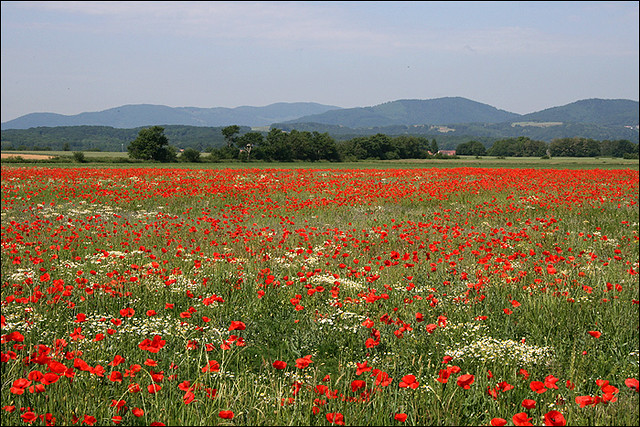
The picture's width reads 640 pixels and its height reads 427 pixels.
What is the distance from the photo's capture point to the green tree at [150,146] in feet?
259

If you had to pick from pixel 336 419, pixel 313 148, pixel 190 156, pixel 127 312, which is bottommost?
pixel 336 419

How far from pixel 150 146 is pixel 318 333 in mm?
79980

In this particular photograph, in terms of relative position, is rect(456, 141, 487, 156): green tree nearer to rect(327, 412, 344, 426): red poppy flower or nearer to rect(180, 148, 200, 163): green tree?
rect(180, 148, 200, 163): green tree

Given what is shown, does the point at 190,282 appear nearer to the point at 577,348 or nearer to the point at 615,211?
the point at 577,348

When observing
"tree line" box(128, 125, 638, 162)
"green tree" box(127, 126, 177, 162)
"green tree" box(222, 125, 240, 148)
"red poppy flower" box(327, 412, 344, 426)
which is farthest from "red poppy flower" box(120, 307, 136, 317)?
"green tree" box(222, 125, 240, 148)

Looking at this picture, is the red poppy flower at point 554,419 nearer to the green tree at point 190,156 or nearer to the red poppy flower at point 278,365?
the red poppy flower at point 278,365

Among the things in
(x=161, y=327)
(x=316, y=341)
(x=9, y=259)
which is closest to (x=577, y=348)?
(x=316, y=341)

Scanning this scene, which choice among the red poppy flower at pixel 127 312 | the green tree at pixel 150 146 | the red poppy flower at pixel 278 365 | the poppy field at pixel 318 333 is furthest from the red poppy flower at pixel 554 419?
the green tree at pixel 150 146

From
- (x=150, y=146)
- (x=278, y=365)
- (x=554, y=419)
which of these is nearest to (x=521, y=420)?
(x=554, y=419)

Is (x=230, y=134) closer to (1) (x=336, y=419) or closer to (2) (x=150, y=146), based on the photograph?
(2) (x=150, y=146)

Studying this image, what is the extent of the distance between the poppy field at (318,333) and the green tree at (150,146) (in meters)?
71.2

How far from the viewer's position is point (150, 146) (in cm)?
7856

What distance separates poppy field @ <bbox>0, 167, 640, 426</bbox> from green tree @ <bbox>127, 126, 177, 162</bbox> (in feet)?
234

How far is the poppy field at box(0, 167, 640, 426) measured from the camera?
2.90 metres
